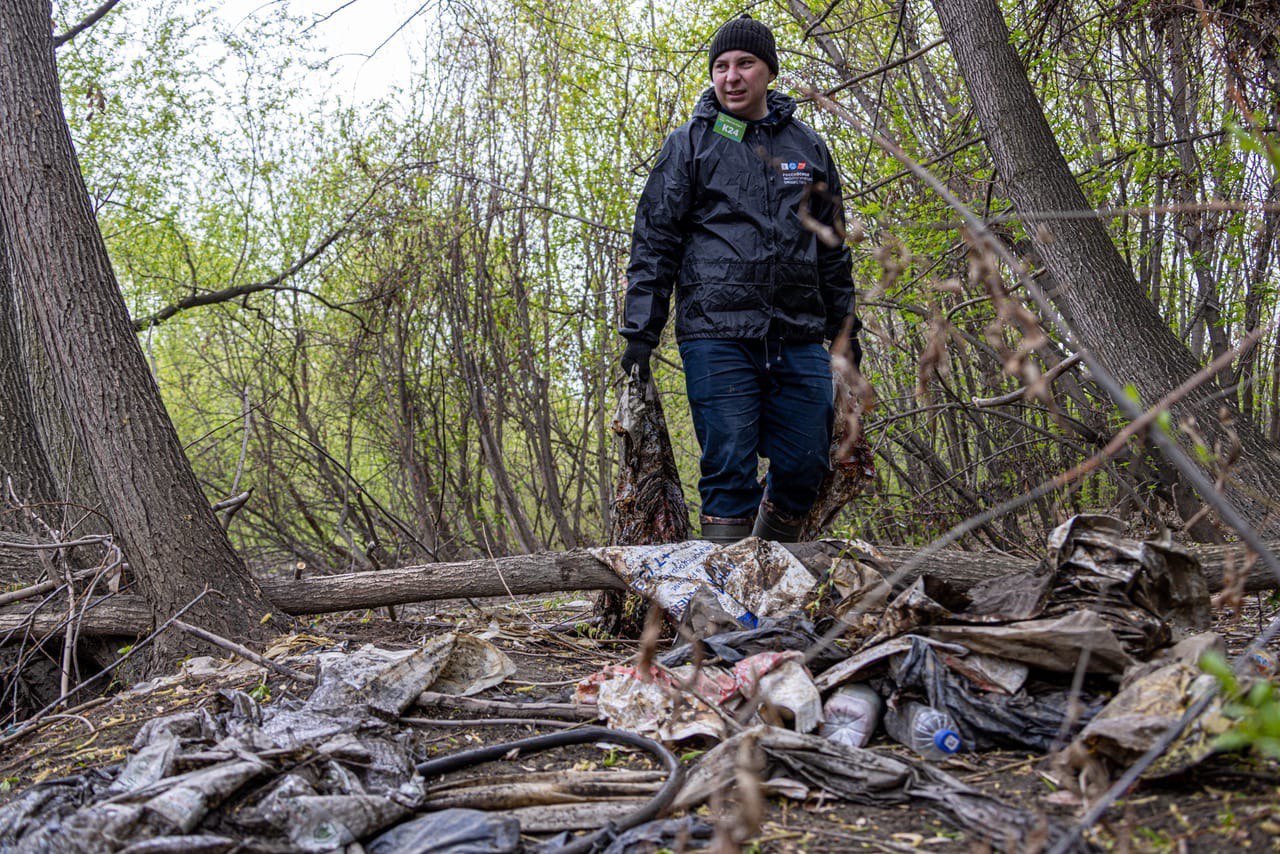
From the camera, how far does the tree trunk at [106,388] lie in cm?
369

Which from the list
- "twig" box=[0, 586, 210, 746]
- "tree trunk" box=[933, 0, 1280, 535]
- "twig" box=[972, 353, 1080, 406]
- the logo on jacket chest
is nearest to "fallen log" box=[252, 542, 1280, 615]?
"twig" box=[0, 586, 210, 746]

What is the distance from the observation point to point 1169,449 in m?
1.41

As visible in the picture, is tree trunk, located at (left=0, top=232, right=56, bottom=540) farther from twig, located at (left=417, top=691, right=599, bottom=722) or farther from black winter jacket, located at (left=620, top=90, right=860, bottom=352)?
black winter jacket, located at (left=620, top=90, right=860, bottom=352)

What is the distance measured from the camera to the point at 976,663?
256 cm

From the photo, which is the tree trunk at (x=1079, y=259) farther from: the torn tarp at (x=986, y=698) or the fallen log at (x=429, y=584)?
the torn tarp at (x=986, y=698)

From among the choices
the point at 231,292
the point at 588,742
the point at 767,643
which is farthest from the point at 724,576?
the point at 231,292

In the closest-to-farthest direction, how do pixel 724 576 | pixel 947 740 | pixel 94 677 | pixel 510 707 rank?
1. pixel 947 740
2. pixel 510 707
3. pixel 94 677
4. pixel 724 576

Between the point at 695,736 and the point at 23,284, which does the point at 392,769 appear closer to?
the point at 695,736

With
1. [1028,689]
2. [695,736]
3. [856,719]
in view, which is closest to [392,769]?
[695,736]

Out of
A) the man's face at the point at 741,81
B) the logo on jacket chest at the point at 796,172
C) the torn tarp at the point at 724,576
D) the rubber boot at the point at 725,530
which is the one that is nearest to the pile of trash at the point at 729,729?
the torn tarp at the point at 724,576

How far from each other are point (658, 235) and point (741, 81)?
68cm

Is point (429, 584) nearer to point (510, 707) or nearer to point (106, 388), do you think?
point (510, 707)

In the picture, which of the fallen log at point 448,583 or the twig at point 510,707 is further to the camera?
the fallen log at point 448,583

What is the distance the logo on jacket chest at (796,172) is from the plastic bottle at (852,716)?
2.05m
